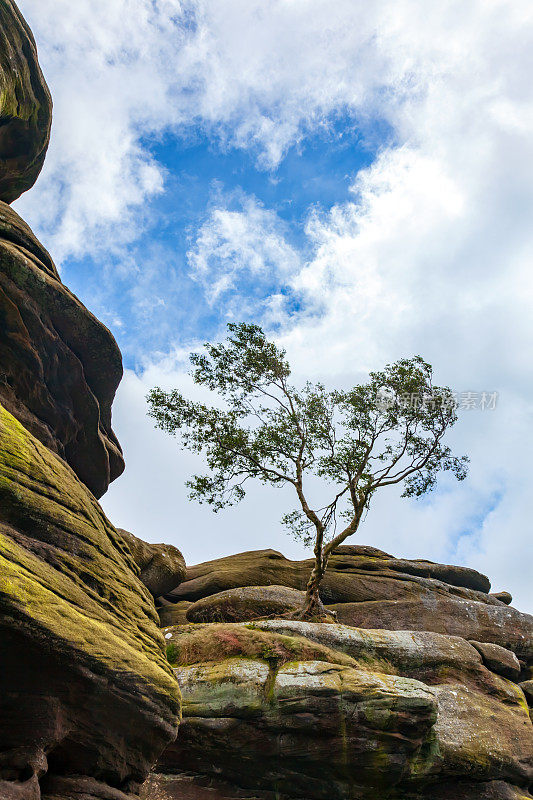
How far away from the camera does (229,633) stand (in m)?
21.3

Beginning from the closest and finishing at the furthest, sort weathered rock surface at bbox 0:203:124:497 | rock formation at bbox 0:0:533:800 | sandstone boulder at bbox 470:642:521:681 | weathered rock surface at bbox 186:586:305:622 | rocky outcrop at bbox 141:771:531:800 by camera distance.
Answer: rock formation at bbox 0:0:533:800 → rocky outcrop at bbox 141:771:531:800 → weathered rock surface at bbox 0:203:124:497 → sandstone boulder at bbox 470:642:521:681 → weathered rock surface at bbox 186:586:305:622

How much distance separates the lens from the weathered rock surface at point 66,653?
366 inches

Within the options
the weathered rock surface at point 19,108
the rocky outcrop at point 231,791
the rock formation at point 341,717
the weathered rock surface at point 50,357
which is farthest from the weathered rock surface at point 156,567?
the weathered rock surface at point 19,108

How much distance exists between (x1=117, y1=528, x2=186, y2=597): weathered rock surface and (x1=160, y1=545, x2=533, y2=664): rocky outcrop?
1.47 meters

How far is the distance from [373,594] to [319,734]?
16.0m

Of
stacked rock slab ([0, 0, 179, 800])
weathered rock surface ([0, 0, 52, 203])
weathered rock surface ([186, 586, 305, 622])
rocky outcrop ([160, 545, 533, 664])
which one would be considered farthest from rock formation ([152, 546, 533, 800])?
weathered rock surface ([0, 0, 52, 203])

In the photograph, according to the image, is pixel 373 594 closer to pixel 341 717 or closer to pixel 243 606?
pixel 243 606

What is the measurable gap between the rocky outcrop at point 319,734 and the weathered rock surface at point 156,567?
11.0m

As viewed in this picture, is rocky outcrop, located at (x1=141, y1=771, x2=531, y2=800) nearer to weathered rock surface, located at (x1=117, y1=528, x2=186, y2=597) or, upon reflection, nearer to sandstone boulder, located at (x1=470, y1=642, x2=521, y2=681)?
sandstone boulder, located at (x1=470, y1=642, x2=521, y2=681)

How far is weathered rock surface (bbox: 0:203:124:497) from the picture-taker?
56.8 ft

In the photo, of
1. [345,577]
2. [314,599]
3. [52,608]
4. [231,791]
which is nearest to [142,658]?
[52,608]

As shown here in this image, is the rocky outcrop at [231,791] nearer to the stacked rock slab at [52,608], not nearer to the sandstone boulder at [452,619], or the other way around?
the stacked rock slab at [52,608]

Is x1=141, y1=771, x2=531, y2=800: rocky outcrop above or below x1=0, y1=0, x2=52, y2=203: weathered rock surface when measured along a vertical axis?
below

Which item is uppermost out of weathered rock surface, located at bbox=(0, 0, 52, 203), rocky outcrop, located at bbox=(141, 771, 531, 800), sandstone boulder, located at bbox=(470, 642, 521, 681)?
weathered rock surface, located at bbox=(0, 0, 52, 203)
